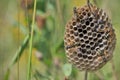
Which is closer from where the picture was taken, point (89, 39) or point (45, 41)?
point (89, 39)

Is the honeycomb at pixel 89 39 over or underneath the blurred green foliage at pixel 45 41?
over

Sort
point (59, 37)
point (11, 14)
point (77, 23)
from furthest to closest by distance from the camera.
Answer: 1. point (11, 14)
2. point (59, 37)
3. point (77, 23)

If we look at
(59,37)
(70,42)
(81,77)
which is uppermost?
(70,42)

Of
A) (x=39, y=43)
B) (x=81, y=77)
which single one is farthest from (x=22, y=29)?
(x=81, y=77)

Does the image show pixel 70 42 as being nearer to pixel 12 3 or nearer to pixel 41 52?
pixel 41 52

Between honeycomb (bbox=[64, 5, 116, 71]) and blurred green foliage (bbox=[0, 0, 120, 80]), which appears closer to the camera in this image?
honeycomb (bbox=[64, 5, 116, 71])

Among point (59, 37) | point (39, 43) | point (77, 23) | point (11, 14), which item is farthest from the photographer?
point (11, 14)

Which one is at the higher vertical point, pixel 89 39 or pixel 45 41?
pixel 89 39

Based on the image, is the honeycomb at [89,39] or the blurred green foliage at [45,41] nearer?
the honeycomb at [89,39]
